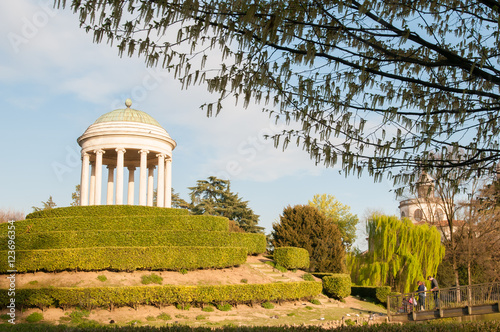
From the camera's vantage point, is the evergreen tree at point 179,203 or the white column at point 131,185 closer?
the white column at point 131,185

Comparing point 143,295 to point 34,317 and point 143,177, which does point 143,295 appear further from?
point 143,177

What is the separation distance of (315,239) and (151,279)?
13.7 metres

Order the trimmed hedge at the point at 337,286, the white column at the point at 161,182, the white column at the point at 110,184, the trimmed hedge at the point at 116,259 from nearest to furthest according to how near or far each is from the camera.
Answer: the trimmed hedge at the point at 116,259 < the trimmed hedge at the point at 337,286 < the white column at the point at 161,182 < the white column at the point at 110,184

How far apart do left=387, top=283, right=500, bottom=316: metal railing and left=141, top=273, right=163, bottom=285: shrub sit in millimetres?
9947

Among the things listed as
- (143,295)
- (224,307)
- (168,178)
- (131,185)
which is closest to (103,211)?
(168,178)

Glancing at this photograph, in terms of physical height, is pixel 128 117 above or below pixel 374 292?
above

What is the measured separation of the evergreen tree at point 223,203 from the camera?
45219mm

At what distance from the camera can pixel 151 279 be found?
19484mm

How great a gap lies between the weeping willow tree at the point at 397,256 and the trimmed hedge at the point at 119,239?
33.0ft

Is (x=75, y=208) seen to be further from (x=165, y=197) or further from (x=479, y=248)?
(x=479, y=248)

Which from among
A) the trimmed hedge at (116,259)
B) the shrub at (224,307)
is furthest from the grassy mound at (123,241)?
the shrub at (224,307)

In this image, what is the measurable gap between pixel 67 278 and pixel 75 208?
26.1ft

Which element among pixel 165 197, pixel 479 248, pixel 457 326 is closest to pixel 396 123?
pixel 457 326

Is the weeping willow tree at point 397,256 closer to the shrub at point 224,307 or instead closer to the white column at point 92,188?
the shrub at point 224,307
